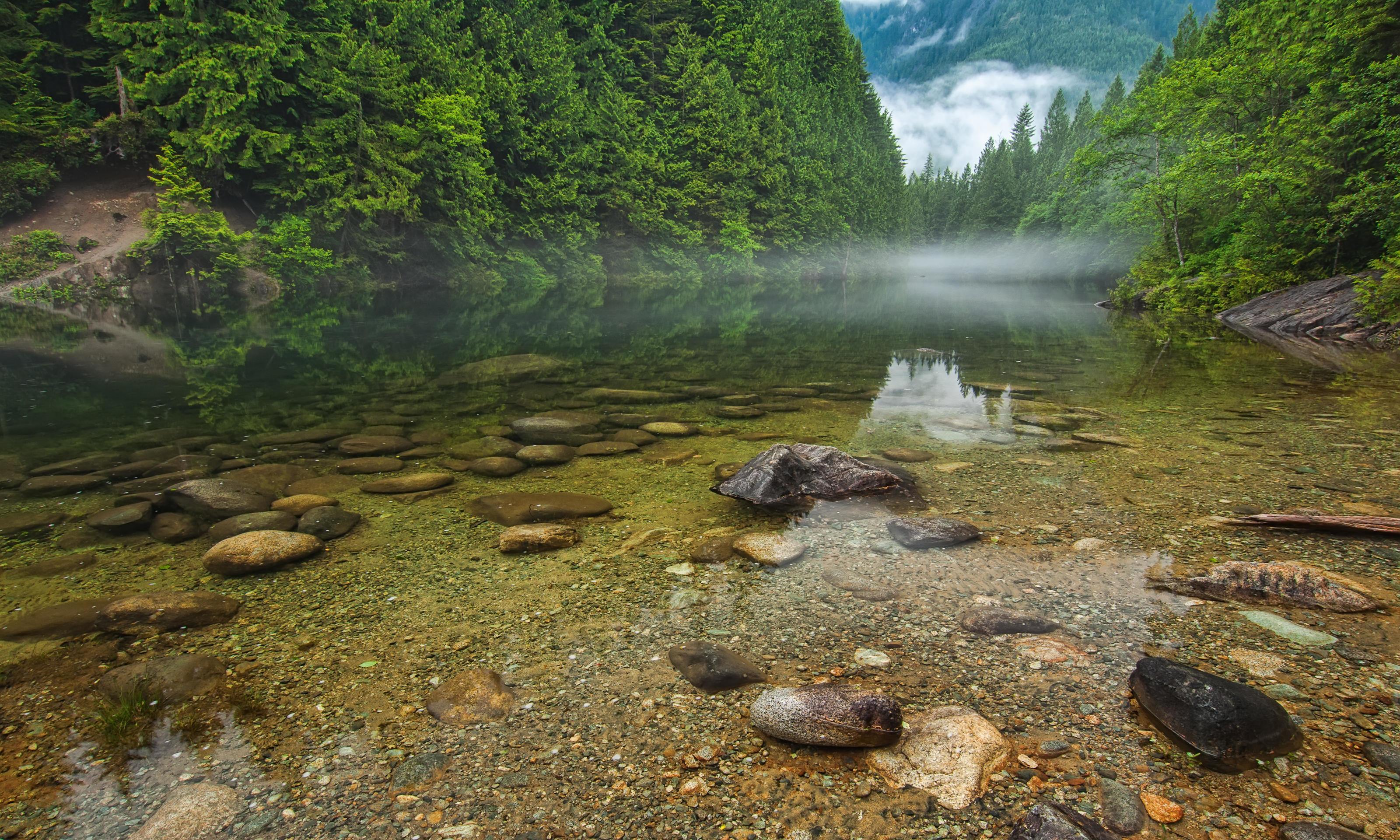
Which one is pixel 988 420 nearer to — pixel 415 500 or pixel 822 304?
pixel 415 500

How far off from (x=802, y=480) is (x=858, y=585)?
1.65 meters

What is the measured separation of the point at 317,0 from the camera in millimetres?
26984

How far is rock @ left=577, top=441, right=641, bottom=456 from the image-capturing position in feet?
21.7

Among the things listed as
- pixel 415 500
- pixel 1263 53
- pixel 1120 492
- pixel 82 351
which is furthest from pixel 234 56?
pixel 1263 53

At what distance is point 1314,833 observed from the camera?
72.1 inches

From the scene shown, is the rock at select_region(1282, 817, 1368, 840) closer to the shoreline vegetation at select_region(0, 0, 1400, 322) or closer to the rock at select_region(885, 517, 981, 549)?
the rock at select_region(885, 517, 981, 549)

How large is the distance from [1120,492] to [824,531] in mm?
2594

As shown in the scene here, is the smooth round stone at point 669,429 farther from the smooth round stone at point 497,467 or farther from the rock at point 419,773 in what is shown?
the rock at point 419,773

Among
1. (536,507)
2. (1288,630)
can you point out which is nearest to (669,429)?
(536,507)

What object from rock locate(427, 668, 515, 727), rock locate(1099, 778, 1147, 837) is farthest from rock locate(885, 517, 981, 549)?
rock locate(427, 668, 515, 727)

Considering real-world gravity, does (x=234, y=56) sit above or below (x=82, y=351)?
above

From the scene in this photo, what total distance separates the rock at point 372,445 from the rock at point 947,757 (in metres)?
5.97

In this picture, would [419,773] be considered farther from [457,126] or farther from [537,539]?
[457,126]

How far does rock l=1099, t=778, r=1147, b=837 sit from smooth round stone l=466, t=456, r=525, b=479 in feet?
16.7
